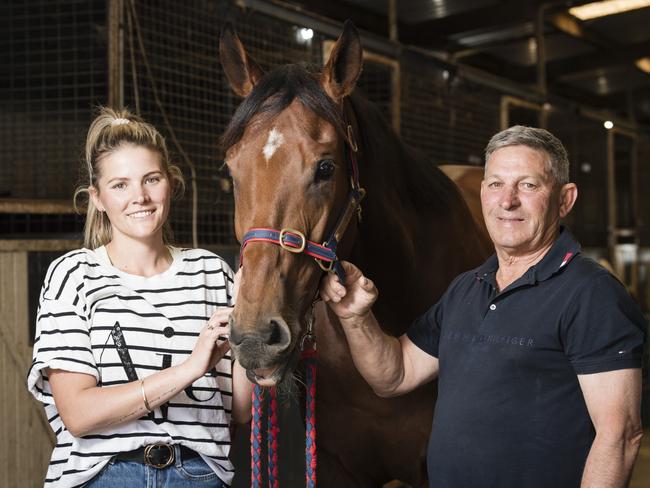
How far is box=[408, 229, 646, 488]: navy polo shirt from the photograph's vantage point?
4.37 feet

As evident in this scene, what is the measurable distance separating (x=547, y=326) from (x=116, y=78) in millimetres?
2299

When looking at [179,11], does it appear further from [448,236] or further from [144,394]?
[144,394]

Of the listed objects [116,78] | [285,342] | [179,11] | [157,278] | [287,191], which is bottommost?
[285,342]

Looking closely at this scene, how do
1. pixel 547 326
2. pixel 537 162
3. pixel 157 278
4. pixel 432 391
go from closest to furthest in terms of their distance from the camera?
pixel 547 326, pixel 537 162, pixel 157 278, pixel 432 391

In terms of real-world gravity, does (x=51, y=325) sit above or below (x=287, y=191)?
below

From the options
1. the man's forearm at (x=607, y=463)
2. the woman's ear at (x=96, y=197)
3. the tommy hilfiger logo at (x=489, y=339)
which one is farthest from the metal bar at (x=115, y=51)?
the man's forearm at (x=607, y=463)

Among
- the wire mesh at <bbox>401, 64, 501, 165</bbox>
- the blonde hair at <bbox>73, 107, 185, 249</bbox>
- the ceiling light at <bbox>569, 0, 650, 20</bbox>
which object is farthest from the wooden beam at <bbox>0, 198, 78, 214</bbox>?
the ceiling light at <bbox>569, 0, 650, 20</bbox>

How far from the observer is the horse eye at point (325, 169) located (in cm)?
160

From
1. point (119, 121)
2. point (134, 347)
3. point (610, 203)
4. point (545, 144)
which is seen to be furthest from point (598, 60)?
point (134, 347)

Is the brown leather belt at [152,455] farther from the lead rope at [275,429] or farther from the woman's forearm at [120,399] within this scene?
the lead rope at [275,429]

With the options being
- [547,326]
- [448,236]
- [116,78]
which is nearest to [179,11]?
[116,78]

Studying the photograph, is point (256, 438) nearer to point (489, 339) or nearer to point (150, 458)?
point (150, 458)

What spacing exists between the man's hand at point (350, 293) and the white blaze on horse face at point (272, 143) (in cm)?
30

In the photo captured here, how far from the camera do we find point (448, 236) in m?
2.39
